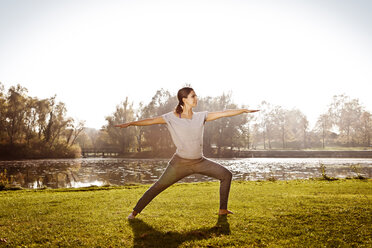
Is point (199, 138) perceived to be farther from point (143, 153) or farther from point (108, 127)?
point (108, 127)

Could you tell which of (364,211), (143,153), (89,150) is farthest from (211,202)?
Result: (89,150)

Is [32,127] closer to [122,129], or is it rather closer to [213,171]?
[122,129]

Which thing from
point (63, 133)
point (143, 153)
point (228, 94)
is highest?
point (228, 94)

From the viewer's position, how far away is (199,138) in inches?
172

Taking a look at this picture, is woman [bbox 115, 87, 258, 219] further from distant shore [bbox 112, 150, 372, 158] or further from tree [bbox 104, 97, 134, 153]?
tree [bbox 104, 97, 134, 153]

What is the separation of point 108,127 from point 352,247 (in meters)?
63.7

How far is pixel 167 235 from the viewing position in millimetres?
3814

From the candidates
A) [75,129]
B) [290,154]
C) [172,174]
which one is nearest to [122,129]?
[75,129]

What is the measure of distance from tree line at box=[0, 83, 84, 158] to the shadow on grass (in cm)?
5446

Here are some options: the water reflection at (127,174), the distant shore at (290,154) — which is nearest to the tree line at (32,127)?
the distant shore at (290,154)

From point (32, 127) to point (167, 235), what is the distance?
6235 cm

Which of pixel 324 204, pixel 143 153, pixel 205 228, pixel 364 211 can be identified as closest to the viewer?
pixel 205 228

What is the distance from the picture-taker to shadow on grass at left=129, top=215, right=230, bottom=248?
3502 millimetres

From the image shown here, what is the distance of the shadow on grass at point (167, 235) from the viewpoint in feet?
11.5
